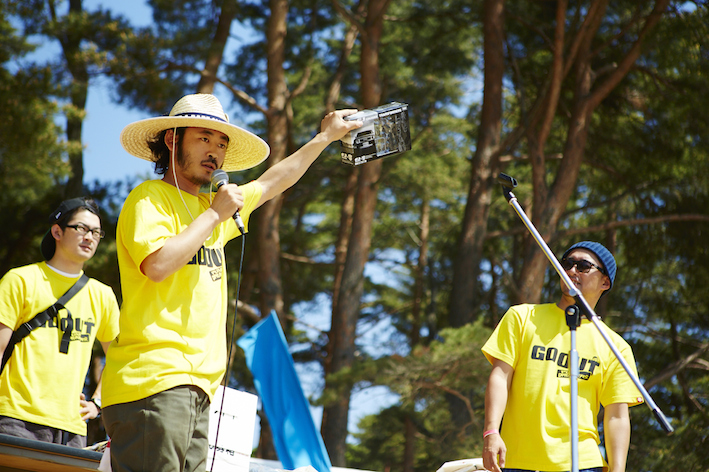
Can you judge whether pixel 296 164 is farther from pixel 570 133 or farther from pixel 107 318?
pixel 570 133

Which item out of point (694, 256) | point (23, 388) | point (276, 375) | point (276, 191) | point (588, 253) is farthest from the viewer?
point (694, 256)

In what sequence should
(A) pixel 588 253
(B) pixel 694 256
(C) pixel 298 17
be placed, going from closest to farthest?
(A) pixel 588 253, (B) pixel 694 256, (C) pixel 298 17

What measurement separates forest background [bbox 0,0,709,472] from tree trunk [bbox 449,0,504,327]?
0.10 ft

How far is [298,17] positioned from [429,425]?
329 inches

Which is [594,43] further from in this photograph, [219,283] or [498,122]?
[219,283]

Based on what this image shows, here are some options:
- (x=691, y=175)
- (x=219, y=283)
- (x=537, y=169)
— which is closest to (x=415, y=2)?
(x=537, y=169)

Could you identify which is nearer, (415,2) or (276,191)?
(276,191)

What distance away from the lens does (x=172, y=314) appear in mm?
2158

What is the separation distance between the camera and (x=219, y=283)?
234cm

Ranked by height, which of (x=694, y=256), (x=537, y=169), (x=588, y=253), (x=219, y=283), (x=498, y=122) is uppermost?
(x=498, y=122)

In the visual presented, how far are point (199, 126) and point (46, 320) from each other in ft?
5.90

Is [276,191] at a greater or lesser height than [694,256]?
lesser

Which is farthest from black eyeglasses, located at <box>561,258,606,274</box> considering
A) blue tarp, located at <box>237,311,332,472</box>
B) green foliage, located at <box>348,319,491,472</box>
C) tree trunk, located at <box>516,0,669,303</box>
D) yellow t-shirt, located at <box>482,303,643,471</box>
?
tree trunk, located at <box>516,0,669,303</box>

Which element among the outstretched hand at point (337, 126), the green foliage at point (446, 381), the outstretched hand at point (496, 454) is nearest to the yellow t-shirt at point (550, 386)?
the outstretched hand at point (496, 454)
